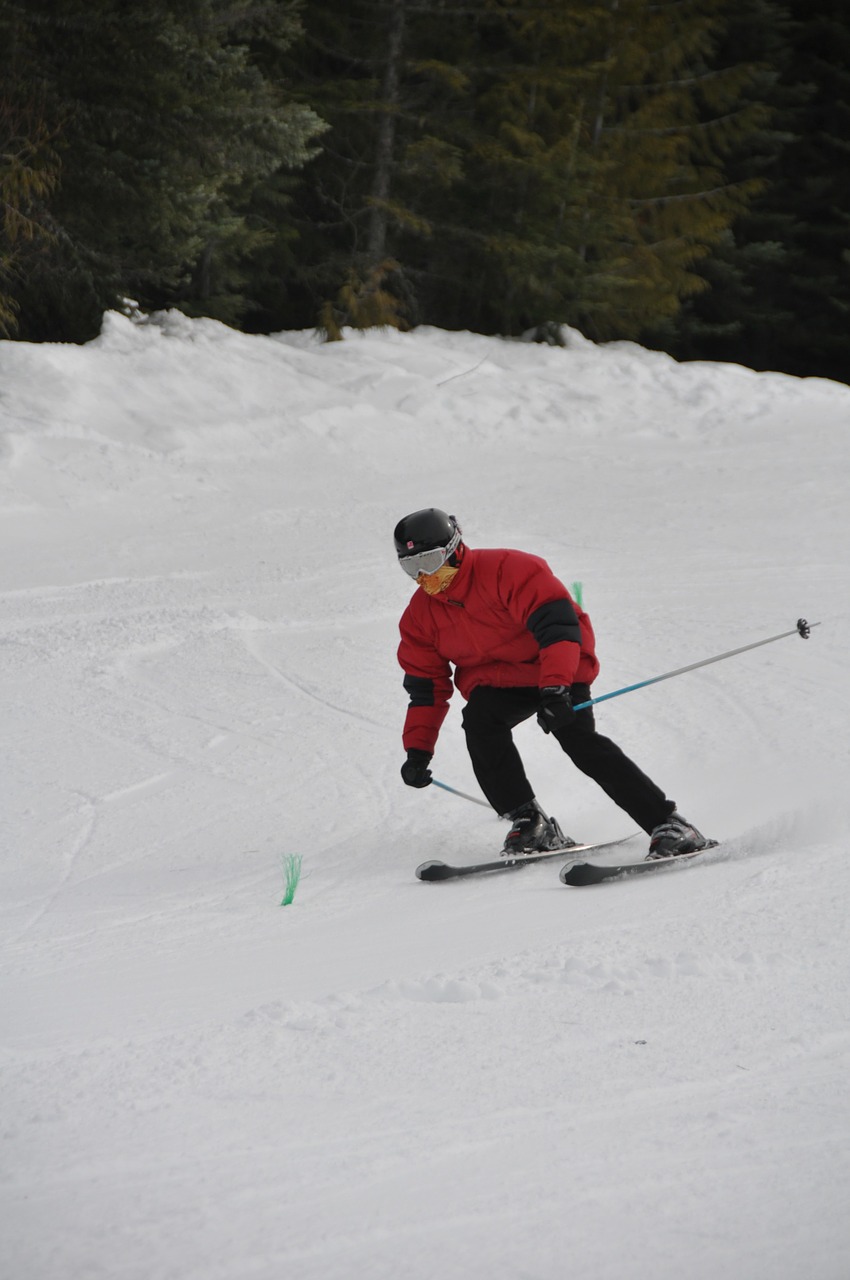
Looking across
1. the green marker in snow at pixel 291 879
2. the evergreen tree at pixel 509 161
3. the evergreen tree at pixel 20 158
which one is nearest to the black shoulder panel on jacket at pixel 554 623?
the green marker in snow at pixel 291 879

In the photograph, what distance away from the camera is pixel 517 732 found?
6.25 metres

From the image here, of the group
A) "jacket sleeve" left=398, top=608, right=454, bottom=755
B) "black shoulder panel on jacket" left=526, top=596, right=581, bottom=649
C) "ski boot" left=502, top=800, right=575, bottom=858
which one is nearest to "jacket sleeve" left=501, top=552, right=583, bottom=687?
"black shoulder panel on jacket" left=526, top=596, right=581, bottom=649

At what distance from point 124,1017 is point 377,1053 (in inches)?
30.1

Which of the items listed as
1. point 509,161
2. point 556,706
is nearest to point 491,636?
point 556,706

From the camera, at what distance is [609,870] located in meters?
3.95

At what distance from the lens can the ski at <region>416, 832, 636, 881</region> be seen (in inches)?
167

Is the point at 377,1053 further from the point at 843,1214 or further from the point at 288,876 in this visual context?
the point at 288,876

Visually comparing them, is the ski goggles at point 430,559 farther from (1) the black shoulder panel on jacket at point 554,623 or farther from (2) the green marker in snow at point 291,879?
(2) the green marker in snow at point 291,879

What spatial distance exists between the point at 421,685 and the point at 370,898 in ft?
3.19

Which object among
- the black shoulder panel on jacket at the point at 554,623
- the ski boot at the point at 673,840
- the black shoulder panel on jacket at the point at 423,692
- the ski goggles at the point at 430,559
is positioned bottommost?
the ski boot at the point at 673,840

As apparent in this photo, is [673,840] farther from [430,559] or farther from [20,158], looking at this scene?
[20,158]

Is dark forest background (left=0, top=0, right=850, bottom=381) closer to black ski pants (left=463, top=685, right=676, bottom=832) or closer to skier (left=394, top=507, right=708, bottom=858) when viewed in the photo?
skier (left=394, top=507, right=708, bottom=858)

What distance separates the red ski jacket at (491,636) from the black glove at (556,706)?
0.04m

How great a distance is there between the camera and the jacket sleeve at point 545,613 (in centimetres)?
417
